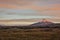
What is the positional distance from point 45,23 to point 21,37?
20 cm

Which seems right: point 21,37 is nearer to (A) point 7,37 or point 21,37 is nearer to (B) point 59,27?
(A) point 7,37

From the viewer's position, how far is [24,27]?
99 cm

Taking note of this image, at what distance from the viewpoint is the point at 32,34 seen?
95 cm

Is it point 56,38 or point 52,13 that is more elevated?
point 52,13

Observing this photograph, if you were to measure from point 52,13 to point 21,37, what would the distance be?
27 cm

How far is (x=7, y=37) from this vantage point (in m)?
0.95

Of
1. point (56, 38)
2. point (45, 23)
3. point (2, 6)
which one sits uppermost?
point (2, 6)

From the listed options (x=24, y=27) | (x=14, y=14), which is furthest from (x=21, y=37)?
(x=14, y=14)

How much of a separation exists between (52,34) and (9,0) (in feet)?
1.20

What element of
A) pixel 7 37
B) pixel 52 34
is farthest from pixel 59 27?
pixel 7 37

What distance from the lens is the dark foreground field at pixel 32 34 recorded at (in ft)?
3.09

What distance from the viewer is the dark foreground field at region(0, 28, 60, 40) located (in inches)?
37.1

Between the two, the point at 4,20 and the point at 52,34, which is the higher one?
the point at 4,20

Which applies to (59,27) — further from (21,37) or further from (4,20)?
(4,20)
